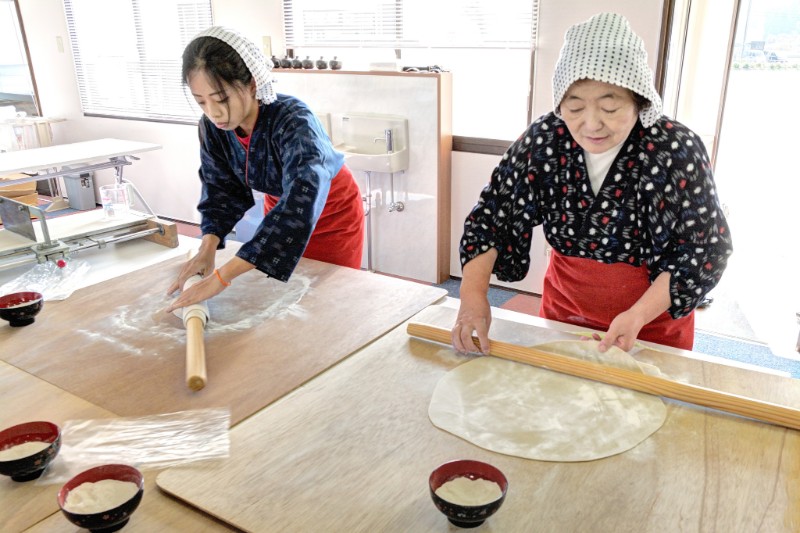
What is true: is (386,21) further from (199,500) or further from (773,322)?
(199,500)

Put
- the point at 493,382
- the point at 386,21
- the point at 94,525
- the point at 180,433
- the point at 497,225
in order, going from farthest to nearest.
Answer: the point at 386,21
the point at 497,225
the point at 493,382
the point at 180,433
the point at 94,525

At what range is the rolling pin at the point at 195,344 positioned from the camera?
113 centimetres

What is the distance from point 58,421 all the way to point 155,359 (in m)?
0.23

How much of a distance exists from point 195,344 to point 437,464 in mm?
579

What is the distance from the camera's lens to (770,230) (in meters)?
3.72

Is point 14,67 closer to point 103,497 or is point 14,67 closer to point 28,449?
point 28,449

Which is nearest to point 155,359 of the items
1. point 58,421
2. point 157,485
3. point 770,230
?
point 58,421

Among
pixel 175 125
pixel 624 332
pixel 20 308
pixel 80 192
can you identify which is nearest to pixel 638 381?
pixel 624 332

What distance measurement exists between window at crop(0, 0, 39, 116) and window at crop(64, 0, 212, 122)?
2.21 ft

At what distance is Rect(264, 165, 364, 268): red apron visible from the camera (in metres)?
1.86

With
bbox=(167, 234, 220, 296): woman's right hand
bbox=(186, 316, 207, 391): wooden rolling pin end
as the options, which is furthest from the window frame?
bbox=(186, 316, 207, 391): wooden rolling pin end

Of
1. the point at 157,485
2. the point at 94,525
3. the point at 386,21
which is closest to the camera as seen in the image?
the point at 94,525

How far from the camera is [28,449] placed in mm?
908

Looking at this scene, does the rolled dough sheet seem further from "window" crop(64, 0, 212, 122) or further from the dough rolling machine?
"window" crop(64, 0, 212, 122)
